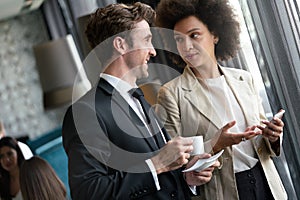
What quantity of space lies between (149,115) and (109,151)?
22 cm

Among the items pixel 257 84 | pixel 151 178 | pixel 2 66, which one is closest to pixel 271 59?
pixel 257 84

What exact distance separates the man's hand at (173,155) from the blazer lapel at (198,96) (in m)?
0.28

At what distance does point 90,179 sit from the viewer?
2.12 m

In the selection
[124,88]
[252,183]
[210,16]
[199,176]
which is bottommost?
[252,183]

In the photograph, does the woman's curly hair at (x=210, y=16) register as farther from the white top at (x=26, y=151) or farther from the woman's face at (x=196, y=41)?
the white top at (x=26, y=151)

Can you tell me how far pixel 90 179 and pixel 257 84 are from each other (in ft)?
2.55

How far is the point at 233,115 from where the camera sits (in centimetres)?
244

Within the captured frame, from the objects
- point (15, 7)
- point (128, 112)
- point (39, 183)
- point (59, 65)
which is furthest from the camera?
point (15, 7)

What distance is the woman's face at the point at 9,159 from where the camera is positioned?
4508 millimetres

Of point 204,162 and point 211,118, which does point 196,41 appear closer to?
point 211,118

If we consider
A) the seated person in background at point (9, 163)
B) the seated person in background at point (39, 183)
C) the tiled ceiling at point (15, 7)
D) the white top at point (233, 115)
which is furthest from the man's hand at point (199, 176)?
the tiled ceiling at point (15, 7)

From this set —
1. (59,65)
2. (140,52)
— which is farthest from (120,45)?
(59,65)

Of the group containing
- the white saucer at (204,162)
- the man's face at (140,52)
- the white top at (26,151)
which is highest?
the man's face at (140,52)

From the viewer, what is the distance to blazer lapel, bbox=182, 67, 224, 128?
2.44 meters
